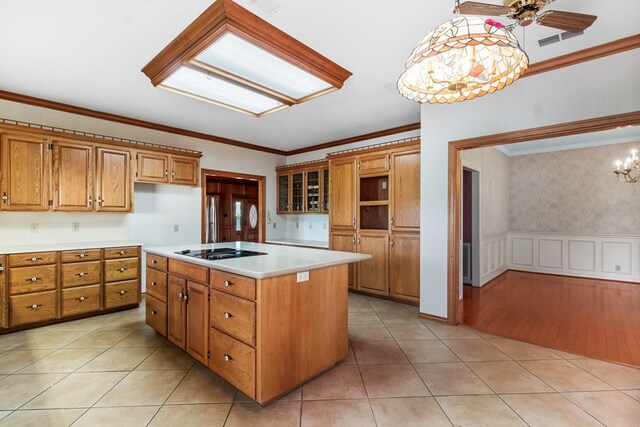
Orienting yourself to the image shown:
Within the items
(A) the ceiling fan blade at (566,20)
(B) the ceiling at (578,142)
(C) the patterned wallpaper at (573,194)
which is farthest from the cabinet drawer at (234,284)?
(C) the patterned wallpaper at (573,194)

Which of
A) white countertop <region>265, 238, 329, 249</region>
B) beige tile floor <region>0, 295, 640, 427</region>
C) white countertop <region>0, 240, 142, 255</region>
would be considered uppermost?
white countertop <region>0, 240, 142, 255</region>

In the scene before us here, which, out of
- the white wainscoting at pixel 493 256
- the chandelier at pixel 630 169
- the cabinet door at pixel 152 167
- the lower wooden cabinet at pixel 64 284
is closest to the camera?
the lower wooden cabinet at pixel 64 284

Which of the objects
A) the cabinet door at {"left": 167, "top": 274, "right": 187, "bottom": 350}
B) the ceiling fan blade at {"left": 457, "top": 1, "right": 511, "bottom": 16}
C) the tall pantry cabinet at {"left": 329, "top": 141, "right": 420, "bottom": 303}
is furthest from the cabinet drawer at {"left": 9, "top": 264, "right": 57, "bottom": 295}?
the ceiling fan blade at {"left": 457, "top": 1, "right": 511, "bottom": 16}

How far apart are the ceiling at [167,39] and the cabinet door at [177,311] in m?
1.99

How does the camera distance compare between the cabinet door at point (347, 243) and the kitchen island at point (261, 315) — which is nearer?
the kitchen island at point (261, 315)

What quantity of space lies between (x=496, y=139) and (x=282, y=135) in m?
3.31

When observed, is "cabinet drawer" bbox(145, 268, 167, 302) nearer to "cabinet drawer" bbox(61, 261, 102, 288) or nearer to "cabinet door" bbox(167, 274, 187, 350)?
"cabinet door" bbox(167, 274, 187, 350)

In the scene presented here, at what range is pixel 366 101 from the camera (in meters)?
3.62

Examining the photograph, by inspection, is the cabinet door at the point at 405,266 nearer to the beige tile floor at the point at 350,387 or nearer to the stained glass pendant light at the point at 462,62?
the beige tile floor at the point at 350,387

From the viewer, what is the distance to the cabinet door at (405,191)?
393 cm

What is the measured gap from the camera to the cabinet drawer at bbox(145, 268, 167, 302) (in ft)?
9.12

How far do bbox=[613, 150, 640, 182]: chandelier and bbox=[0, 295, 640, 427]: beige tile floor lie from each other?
4074mm

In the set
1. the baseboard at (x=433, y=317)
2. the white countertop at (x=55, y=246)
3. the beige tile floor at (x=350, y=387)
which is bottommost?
the beige tile floor at (x=350, y=387)

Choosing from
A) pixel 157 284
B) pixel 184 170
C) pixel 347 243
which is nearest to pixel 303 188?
pixel 347 243
